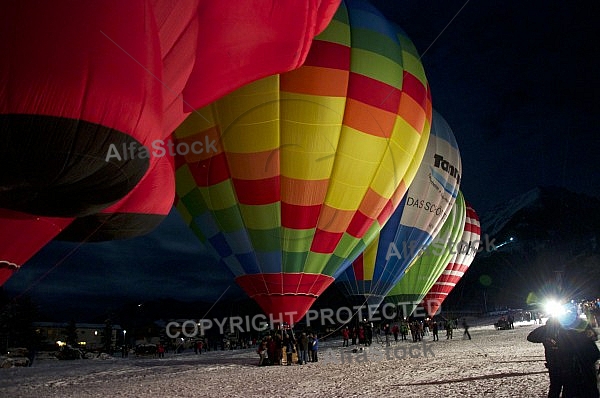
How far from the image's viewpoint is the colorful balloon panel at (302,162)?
36.0ft

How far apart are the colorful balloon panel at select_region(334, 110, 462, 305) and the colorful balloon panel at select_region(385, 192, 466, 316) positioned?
4.04 m

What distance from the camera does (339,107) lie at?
1141 cm

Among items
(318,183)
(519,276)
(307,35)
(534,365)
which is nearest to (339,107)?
(318,183)

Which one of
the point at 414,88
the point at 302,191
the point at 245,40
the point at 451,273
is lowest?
the point at 451,273

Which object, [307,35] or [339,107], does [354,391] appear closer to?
[307,35]

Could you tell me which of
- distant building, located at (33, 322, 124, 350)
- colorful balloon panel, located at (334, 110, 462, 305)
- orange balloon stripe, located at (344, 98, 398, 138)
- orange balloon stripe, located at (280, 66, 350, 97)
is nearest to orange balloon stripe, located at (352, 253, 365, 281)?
colorful balloon panel, located at (334, 110, 462, 305)

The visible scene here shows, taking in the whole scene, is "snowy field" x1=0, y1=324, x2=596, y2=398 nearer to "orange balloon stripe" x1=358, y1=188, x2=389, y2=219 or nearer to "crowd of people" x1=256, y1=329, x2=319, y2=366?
"crowd of people" x1=256, y1=329, x2=319, y2=366

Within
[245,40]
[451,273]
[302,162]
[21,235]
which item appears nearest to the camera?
[21,235]

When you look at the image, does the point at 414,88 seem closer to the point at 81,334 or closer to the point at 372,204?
the point at 372,204

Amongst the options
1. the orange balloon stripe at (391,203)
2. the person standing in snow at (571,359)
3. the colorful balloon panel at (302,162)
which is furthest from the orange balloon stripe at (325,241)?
the person standing in snow at (571,359)

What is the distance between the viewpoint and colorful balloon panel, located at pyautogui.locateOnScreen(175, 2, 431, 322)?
11.0m

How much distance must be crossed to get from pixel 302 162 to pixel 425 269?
45.3 ft

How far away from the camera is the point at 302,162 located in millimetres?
11188

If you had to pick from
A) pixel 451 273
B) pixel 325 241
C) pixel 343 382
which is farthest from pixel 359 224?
pixel 451 273
